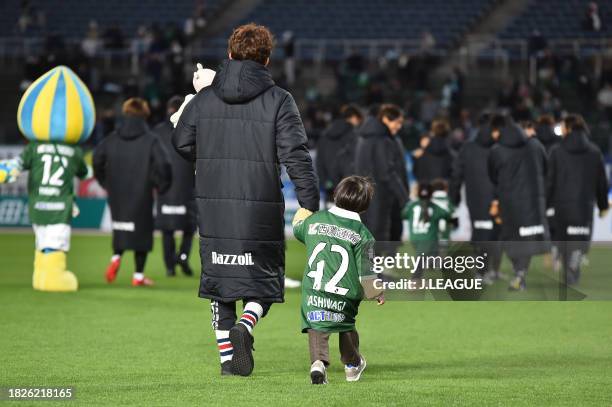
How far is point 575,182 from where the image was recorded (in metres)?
15.6

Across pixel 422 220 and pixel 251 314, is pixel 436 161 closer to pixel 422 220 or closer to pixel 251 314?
pixel 422 220

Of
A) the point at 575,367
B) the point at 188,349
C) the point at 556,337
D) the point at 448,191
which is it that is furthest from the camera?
the point at 448,191

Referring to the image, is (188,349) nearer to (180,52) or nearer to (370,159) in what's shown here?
(370,159)

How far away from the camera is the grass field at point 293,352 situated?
7.60 metres

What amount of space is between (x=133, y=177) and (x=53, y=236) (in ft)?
4.56

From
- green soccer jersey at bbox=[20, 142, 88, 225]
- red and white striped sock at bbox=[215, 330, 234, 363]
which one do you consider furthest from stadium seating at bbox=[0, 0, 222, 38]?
red and white striped sock at bbox=[215, 330, 234, 363]

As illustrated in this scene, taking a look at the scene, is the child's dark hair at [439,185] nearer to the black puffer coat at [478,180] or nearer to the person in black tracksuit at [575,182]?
the black puffer coat at [478,180]

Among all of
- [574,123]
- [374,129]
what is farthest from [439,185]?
[574,123]

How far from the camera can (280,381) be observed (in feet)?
26.6

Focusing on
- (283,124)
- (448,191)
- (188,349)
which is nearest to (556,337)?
(188,349)

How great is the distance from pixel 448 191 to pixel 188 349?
7.17m

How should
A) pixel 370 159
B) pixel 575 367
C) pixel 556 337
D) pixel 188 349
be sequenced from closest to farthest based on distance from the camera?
pixel 575 367, pixel 188 349, pixel 556 337, pixel 370 159

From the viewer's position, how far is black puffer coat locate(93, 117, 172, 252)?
48.4ft

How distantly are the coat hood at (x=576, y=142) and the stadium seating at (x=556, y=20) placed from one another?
17.6 meters
